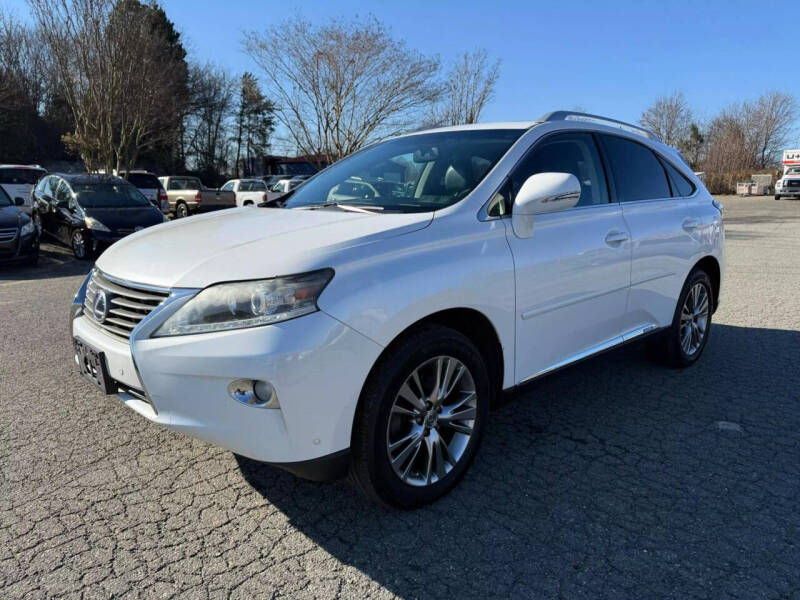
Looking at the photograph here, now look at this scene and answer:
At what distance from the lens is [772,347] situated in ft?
16.8

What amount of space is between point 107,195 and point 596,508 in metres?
11.7

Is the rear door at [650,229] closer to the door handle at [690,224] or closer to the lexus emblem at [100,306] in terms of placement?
the door handle at [690,224]

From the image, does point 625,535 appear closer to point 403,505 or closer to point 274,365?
point 403,505

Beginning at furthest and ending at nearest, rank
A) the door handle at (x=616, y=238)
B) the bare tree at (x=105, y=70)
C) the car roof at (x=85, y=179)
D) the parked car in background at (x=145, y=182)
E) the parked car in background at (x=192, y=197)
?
the parked car in background at (x=192, y=197) < the parked car in background at (x=145, y=182) < the bare tree at (x=105, y=70) < the car roof at (x=85, y=179) < the door handle at (x=616, y=238)

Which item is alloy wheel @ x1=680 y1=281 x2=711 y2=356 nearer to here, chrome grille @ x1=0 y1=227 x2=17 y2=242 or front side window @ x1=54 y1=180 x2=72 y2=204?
chrome grille @ x1=0 y1=227 x2=17 y2=242

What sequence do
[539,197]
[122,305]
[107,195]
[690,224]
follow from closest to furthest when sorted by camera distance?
1. [122,305]
2. [539,197]
3. [690,224]
4. [107,195]

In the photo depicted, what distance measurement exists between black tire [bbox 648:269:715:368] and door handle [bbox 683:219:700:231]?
0.35 meters

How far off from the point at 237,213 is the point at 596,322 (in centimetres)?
221

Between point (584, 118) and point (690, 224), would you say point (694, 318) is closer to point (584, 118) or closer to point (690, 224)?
point (690, 224)

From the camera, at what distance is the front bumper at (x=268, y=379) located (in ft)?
6.72

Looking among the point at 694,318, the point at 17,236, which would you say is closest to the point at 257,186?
the point at 17,236

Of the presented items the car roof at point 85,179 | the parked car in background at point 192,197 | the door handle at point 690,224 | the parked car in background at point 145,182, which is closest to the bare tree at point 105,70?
the parked car in background at point 145,182

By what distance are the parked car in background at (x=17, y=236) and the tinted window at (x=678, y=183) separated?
987cm

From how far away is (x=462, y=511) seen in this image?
2.60 metres
